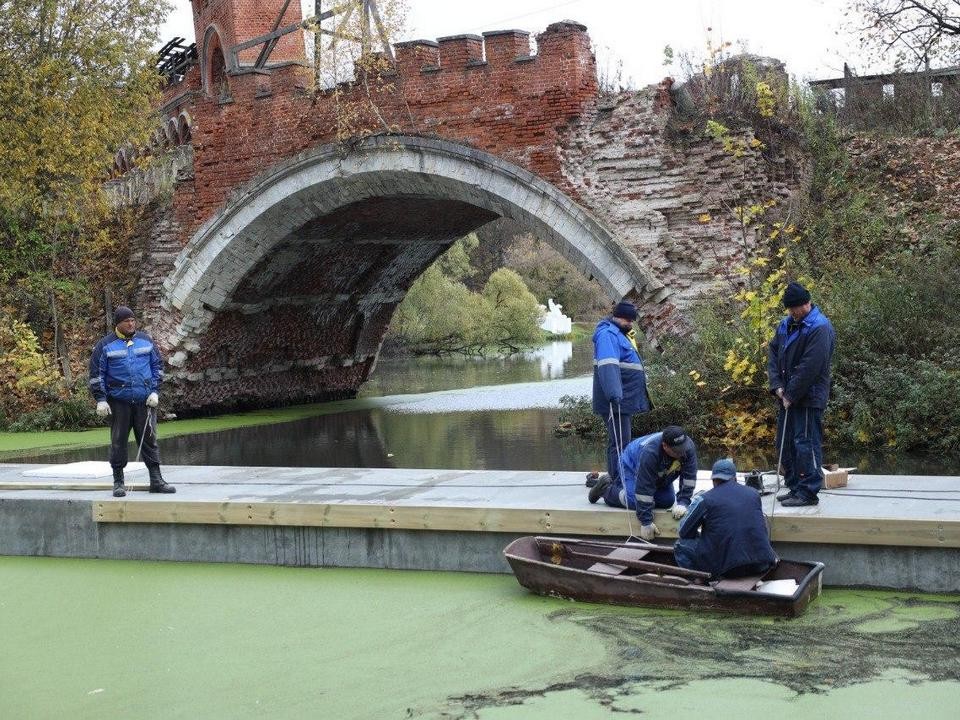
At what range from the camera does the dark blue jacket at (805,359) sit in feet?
25.2

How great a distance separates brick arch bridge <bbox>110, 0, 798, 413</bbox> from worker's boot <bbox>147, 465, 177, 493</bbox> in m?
7.14

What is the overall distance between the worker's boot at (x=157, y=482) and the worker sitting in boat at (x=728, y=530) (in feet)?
13.3

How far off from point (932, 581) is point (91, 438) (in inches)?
506

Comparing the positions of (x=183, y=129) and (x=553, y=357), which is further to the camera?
(x=553, y=357)

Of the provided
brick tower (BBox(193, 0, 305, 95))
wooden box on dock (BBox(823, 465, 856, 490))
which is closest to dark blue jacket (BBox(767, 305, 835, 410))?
wooden box on dock (BBox(823, 465, 856, 490))

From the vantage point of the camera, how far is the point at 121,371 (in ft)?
29.7

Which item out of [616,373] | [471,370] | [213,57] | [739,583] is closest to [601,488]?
[616,373]

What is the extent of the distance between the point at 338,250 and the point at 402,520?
12915mm

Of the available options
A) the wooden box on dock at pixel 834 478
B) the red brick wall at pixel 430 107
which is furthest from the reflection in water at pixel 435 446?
the wooden box on dock at pixel 834 478

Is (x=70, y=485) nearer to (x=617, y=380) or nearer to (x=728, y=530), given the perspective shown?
(x=617, y=380)

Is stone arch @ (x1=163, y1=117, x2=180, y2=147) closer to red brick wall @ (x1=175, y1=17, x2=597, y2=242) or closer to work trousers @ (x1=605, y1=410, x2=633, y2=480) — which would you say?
red brick wall @ (x1=175, y1=17, x2=597, y2=242)

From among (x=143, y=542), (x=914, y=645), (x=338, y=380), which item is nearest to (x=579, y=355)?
(x=338, y=380)

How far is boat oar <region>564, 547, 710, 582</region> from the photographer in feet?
22.8

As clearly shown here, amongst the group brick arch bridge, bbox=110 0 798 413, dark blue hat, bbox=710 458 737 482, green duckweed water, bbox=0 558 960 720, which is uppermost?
brick arch bridge, bbox=110 0 798 413
